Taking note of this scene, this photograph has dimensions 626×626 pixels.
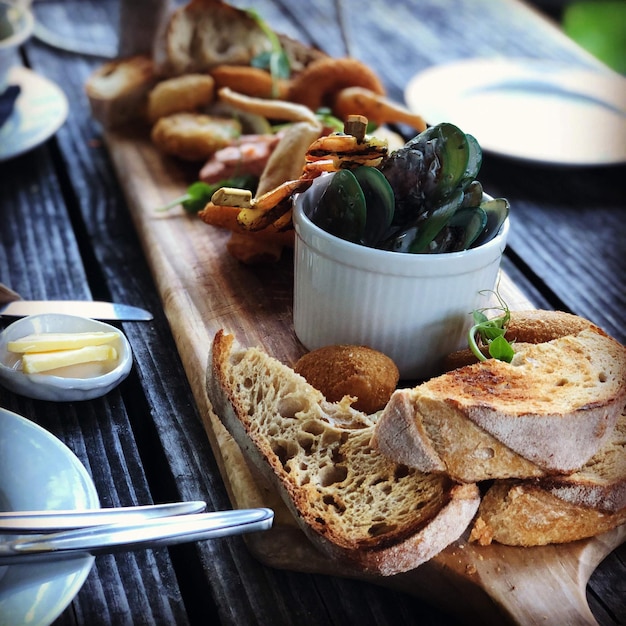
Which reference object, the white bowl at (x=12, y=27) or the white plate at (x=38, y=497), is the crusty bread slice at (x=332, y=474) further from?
the white bowl at (x=12, y=27)

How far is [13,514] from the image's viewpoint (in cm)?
98

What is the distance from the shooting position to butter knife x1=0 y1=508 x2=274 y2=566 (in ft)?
3.11

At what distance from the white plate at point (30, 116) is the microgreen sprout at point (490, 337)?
4.49ft

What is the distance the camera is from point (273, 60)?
231 centimetres

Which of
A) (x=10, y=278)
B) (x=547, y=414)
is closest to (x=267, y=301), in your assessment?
(x=10, y=278)

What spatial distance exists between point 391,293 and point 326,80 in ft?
3.65

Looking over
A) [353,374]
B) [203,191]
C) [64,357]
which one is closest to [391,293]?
[353,374]

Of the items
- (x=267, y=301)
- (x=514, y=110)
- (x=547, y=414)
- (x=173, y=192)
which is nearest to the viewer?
(x=547, y=414)

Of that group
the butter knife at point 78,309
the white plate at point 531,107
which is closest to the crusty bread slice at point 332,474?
the butter knife at point 78,309

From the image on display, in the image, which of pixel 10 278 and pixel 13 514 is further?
pixel 10 278

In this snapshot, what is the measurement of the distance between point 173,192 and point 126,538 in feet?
4.03

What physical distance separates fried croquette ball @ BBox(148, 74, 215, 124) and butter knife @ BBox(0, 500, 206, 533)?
4.80 feet

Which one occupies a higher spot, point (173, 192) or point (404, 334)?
point (404, 334)

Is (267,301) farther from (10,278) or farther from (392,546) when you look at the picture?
(392,546)
